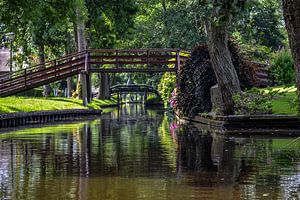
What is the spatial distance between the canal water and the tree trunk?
Answer: 4.80 m

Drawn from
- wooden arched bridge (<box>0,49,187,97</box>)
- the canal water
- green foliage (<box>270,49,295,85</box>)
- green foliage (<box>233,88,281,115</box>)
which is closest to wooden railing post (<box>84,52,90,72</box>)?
wooden arched bridge (<box>0,49,187,97</box>)

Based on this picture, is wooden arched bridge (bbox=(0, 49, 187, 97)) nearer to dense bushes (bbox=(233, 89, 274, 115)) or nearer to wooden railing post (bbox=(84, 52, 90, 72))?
wooden railing post (bbox=(84, 52, 90, 72))

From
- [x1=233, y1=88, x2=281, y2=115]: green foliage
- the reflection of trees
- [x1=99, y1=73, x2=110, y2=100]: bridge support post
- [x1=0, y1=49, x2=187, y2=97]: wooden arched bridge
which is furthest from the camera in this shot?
[x1=99, y1=73, x2=110, y2=100]: bridge support post

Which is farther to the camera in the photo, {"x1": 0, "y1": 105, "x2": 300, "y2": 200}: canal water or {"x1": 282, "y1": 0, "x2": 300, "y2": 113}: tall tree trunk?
{"x1": 0, "y1": 105, "x2": 300, "y2": 200}: canal water

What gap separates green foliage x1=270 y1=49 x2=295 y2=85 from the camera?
3503cm

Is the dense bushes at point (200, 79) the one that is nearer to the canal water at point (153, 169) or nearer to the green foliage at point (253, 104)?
the green foliage at point (253, 104)

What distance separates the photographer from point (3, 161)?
13.9 meters

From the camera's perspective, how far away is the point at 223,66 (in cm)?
2384

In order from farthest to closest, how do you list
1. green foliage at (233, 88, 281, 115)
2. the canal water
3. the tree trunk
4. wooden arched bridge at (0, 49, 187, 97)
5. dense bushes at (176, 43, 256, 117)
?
wooden arched bridge at (0, 49, 187, 97), dense bushes at (176, 43, 256, 117), the tree trunk, green foliage at (233, 88, 281, 115), the canal water

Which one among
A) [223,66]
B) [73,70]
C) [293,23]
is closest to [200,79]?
[223,66]

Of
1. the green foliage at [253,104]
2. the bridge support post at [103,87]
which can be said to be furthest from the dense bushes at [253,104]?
the bridge support post at [103,87]

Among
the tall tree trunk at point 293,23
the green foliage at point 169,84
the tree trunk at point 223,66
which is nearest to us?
the tall tree trunk at point 293,23

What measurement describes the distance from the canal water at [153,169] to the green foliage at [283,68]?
55.5 ft

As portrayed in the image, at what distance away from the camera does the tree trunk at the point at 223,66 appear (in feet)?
77.7
